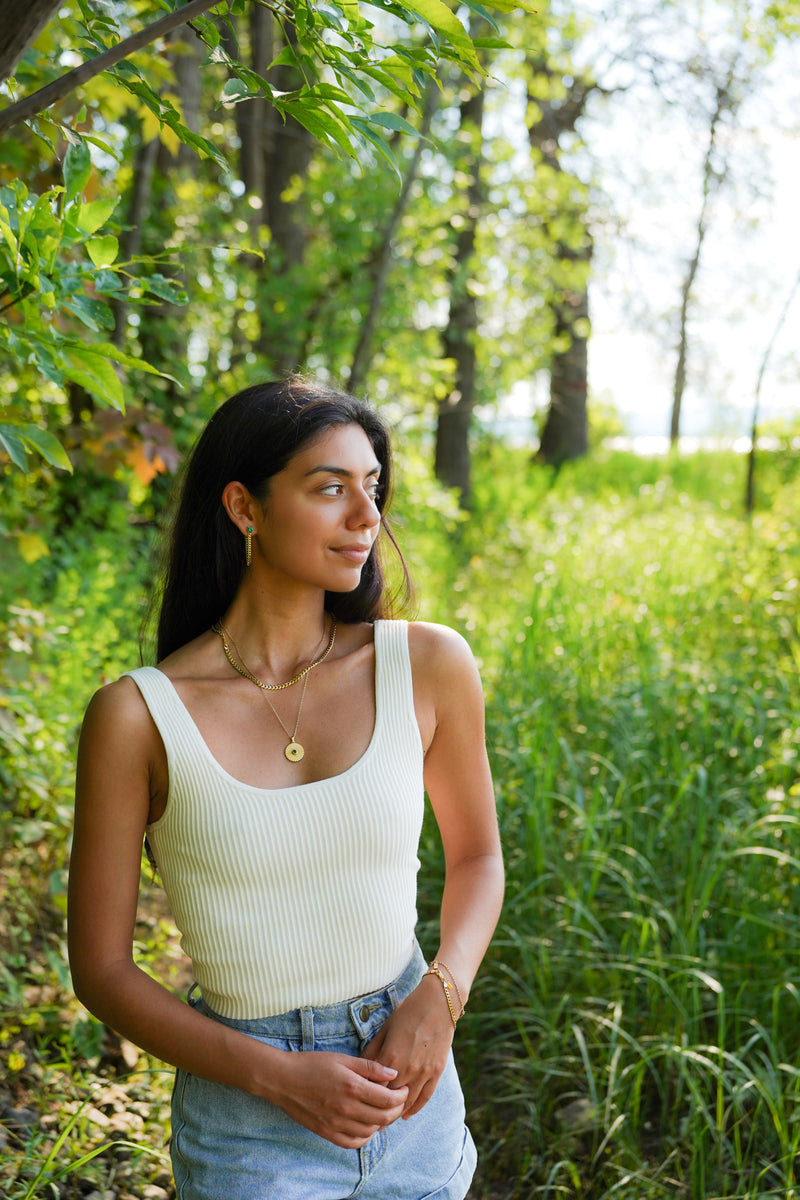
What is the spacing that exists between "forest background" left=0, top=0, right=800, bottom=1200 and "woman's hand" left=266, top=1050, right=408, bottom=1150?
1.73 ft

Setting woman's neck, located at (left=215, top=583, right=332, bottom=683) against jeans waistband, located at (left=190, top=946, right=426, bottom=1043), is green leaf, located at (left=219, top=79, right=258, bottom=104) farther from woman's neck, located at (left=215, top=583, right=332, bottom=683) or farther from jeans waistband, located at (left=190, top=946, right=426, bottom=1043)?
jeans waistband, located at (left=190, top=946, right=426, bottom=1043)

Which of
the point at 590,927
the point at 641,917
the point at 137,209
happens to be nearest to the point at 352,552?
the point at 641,917

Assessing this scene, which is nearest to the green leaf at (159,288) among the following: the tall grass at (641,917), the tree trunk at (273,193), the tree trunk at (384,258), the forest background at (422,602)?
the forest background at (422,602)

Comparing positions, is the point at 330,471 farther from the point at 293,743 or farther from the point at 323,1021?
the point at 323,1021

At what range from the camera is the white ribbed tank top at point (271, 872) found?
1385 mm

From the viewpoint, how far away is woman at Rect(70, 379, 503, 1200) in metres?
1.35

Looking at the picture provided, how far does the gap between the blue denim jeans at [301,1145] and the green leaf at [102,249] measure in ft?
3.36

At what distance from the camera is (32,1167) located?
1.93 m

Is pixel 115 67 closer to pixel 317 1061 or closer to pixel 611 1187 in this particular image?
pixel 317 1061

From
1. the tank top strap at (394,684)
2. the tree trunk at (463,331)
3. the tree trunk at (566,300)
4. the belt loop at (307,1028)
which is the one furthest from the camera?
the tree trunk at (566,300)

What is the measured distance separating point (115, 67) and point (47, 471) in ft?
10.6

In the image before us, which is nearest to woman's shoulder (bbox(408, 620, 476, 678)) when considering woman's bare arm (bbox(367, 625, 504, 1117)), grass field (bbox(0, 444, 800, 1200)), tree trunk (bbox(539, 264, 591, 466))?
woman's bare arm (bbox(367, 625, 504, 1117))

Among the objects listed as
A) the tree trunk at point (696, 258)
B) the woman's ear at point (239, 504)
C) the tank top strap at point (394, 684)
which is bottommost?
the tank top strap at point (394, 684)

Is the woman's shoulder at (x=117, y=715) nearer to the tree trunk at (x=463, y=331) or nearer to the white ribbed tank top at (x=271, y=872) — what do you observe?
the white ribbed tank top at (x=271, y=872)
